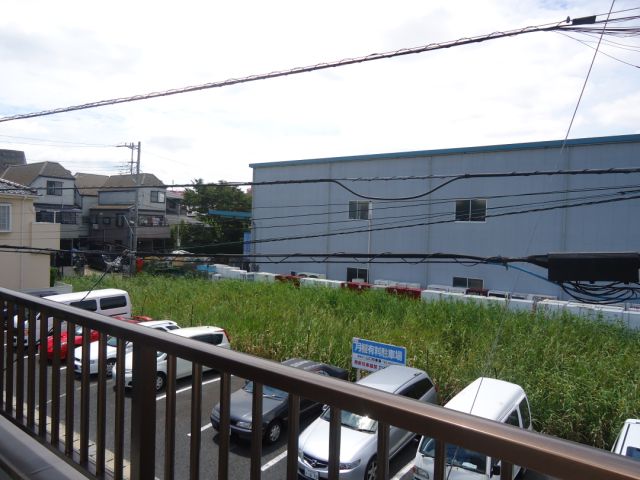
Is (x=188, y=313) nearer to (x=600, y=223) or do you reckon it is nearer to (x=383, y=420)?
(x=600, y=223)

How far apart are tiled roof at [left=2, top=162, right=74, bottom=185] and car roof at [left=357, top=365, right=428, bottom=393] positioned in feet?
63.2

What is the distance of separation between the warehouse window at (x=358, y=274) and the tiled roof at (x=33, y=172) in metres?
13.3

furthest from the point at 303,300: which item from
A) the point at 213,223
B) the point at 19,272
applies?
the point at 213,223

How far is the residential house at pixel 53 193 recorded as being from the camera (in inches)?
818

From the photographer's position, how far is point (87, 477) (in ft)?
4.17

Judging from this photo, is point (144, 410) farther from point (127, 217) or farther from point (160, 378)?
A: point (127, 217)

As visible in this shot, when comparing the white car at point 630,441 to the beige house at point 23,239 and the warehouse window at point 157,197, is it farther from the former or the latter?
the warehouse window at point 157,197

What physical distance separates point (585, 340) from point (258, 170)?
11481 millimetres

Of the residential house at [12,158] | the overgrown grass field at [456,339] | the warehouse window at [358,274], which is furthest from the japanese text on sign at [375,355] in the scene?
the residential house at [12,158]

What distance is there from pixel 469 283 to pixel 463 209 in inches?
92.5

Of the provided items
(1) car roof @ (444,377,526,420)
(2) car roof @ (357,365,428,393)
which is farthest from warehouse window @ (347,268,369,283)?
(1) car roof @ (444,377,526,420)

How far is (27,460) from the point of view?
1.40m

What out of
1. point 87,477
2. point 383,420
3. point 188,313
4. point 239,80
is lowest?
point 188,313

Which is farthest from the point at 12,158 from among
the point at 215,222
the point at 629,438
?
the point at 629,438
